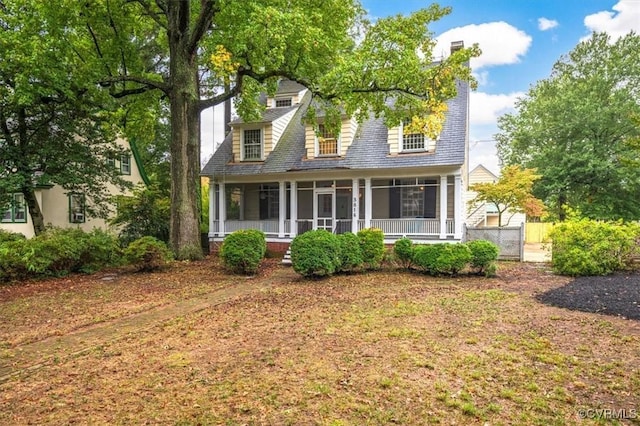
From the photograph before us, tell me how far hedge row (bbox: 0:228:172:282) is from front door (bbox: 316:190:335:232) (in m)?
7.18

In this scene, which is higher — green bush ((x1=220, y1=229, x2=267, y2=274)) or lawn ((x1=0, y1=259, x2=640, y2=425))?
green bush ((x1=220, y1=229, x2=267, y2=274))

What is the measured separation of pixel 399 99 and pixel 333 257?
6106mm

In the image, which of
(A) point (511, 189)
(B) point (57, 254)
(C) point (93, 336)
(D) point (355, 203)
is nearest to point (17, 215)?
(B) point (57, 254)

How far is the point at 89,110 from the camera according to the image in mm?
14328

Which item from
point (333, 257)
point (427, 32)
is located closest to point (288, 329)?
point (333, 257)

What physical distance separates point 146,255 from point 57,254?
221cm

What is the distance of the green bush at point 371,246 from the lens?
11.3 meters

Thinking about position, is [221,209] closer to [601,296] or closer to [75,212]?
[75,212]

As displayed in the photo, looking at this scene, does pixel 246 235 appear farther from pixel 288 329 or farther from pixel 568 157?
pixel 568 157

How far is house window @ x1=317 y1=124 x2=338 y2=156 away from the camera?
16.7 meters

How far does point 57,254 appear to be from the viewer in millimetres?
10547

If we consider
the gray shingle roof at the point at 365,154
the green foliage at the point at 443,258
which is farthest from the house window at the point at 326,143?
the green foliage at the point at 443,258

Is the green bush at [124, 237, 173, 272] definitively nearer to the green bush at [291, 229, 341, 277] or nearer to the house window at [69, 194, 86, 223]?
the green bush at [291, 229, 341, 277]

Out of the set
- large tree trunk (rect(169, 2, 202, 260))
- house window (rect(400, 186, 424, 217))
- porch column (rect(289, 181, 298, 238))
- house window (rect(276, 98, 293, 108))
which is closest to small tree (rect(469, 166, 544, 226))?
house window (rect(400, 186, 424, 217))
